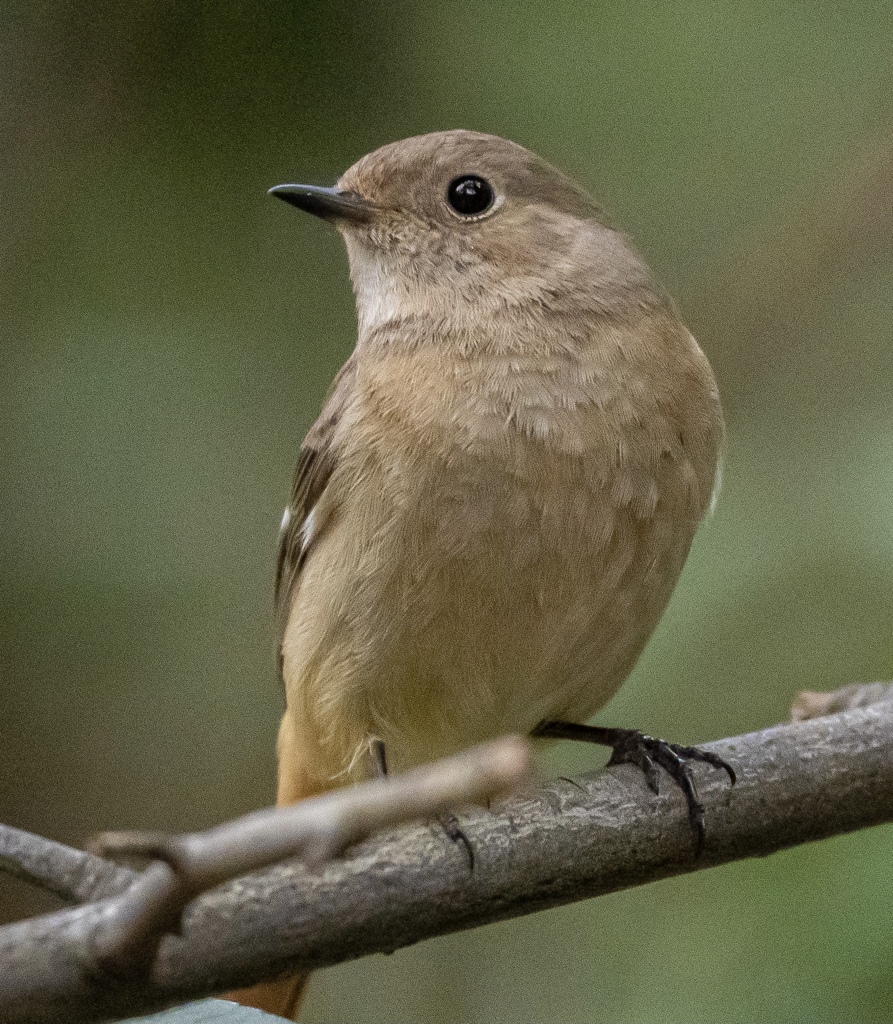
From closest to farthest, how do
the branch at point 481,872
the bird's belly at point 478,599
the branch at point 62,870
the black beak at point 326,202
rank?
the branch at point 481,872 < the branch at point 62,870 < the bird's belly at point 478,599 < the black beak at point 326,202

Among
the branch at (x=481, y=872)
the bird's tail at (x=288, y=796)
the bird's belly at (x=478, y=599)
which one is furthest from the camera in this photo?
the bird's tail at (x=288, y=796)

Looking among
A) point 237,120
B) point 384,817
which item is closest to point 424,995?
point 237,120

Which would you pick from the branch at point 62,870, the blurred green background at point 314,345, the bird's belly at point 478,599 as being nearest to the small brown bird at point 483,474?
the bird's belly at point 478,599

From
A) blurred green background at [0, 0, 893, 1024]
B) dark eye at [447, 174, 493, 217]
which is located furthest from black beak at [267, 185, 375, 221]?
blurred green background at [0, 0, 893, 1024]

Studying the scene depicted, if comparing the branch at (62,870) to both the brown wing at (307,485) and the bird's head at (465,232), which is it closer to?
the brown wing at (307,485)

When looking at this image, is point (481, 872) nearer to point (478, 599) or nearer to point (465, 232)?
point (478, 599)

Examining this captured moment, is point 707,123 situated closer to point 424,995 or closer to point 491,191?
point 491,191
